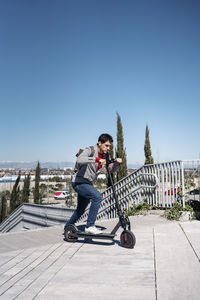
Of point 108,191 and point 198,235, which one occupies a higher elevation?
point 108,191

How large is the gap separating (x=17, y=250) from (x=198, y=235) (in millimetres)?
3198

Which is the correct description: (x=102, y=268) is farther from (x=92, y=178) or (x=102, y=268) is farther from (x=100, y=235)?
(x=92, y=178)

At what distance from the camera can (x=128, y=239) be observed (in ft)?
12.7

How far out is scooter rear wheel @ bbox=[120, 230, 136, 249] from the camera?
3828mm

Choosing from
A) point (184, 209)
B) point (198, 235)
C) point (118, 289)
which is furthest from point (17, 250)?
point (184, 209)

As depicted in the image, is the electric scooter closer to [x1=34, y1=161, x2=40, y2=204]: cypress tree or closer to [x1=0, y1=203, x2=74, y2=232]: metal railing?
[x1=0, y1=203, x2=74, y2=232]: metal railing

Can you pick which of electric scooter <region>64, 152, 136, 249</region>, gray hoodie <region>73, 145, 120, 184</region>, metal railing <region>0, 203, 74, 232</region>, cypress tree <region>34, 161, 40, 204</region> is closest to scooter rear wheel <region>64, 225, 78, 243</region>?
electric scooter <region>64, 152, 136, 249</region>

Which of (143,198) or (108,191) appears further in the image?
(108,191)

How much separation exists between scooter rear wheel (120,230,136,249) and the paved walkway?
0.27ft

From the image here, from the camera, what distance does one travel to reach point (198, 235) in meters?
4.63

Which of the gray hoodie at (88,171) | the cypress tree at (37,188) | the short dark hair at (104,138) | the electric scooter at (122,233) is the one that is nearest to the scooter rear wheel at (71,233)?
the electric scooter at (122,233)

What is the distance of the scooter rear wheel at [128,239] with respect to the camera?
3828 mm

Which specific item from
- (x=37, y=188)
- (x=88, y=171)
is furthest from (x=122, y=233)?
(x=37, y=188)

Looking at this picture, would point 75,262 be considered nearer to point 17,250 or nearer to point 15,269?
point 15,269
